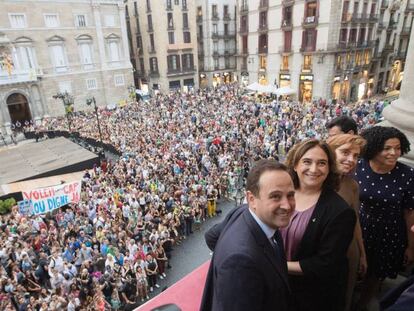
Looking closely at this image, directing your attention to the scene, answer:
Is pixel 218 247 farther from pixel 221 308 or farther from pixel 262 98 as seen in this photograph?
pixel 262 98

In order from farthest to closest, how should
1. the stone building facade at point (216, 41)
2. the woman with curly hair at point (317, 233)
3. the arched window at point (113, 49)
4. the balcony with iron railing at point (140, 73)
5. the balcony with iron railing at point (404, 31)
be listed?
the balcony with iron railing at point (140, 73) < the stone building facade at point (216, 41) < the balcony with iron railing at point (404, 31) < the arched window at point (113, 49) < the woman with curly hair at point (317, 233)

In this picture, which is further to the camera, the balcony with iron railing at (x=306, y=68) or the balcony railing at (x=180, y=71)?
the balcony railing at (x=180, y=71)

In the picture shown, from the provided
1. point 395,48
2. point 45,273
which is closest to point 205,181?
point 45,273

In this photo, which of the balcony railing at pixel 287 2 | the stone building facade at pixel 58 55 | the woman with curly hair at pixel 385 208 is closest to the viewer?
the woman with curly hair at pixel 385 208

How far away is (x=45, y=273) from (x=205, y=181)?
7485 millimetres

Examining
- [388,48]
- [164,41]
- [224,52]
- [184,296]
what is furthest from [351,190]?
[224,52]

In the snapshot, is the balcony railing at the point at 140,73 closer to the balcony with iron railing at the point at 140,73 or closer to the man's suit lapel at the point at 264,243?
the balcony with iron railing at the point at 140,73

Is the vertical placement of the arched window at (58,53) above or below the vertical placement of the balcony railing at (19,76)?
above

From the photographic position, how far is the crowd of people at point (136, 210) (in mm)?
8891

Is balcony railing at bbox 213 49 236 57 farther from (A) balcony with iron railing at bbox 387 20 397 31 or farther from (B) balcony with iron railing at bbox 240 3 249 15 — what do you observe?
(A) balcony with iron railing at bbox 387 20 397 31

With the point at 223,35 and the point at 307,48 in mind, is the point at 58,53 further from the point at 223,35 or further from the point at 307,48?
→ the point at 307,48

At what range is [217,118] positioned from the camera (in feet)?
81.1

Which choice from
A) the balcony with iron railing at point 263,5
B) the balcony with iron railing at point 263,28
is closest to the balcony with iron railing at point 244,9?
the balcony with iron railing at point 263,5

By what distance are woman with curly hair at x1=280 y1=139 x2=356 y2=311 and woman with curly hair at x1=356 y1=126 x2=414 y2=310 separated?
2.44 feet
